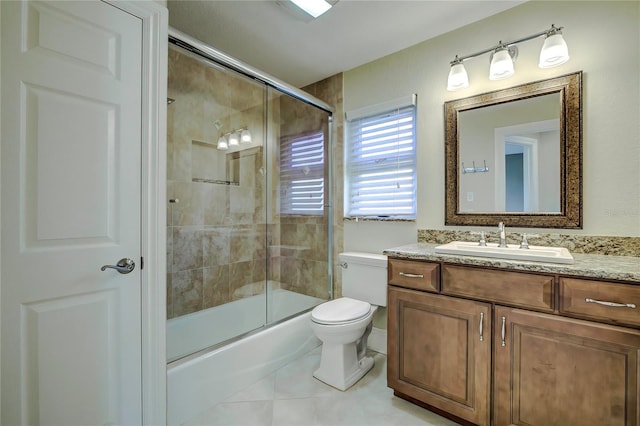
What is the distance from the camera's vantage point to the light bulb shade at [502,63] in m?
1.76

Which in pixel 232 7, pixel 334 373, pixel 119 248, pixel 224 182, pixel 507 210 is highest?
pixel 232 7

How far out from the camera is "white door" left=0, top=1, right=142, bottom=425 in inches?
42.6

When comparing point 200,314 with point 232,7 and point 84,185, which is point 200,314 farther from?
point 232,7

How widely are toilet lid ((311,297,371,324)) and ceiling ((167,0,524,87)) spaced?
6.33ft

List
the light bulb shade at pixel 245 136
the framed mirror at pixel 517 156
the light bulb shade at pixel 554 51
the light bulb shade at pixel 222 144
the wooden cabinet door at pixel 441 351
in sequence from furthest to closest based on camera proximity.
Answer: the light bulb shade at pixel 245 136 → the light bulb shade at pixel 222 144 → the framed mirror at pixel 517 156 → the light bulb shade at pixel 554 51 → the wooden cabinet door at pixel 441 351

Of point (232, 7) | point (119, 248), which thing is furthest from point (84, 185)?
point (232, 7)

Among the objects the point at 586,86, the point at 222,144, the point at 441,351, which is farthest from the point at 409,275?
the point at 222,144

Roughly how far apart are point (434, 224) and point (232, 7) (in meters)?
1.98

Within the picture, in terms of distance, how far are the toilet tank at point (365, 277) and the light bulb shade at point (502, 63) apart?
139 cm

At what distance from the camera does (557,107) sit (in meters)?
1.73

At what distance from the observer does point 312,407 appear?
175 centimetres

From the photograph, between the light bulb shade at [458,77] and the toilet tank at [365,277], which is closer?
the light bulb shade at [458,77]

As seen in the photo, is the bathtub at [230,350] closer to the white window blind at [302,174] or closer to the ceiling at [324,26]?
the white window blind at [302,174]

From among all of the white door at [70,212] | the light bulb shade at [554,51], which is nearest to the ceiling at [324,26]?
the light bulb shade at [554,51]
